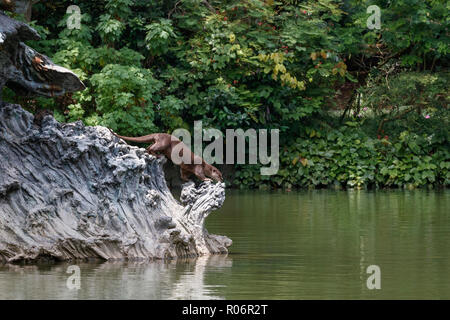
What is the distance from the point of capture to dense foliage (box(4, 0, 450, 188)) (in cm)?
2264

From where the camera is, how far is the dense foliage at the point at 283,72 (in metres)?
22.6

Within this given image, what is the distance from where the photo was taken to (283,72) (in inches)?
917

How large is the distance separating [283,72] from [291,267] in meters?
14.3

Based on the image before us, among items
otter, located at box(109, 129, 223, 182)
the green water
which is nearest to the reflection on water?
the green water

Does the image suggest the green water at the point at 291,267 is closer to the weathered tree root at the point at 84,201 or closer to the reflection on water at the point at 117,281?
the reflection on water at the point at 117,281

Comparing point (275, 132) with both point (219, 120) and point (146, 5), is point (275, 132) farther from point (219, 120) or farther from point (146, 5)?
point (146, 5)

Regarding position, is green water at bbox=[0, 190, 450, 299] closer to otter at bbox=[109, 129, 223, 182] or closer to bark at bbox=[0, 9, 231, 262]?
bark at bbox=[0, 9, 231, 262]

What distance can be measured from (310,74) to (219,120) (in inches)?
107

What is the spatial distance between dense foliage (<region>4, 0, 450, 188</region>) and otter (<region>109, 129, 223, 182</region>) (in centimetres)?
1031

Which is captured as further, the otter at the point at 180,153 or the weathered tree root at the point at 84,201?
the otter at the point at 180,153

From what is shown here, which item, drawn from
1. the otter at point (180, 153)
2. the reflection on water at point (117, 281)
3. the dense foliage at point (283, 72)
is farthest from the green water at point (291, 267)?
the dense foliage at point (283, 72)

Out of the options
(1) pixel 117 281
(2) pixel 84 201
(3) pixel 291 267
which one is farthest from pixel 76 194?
(3) pixel 291 267

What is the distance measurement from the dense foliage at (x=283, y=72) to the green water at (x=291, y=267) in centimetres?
771

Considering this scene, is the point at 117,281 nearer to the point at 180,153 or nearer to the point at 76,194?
the point at 76,194
